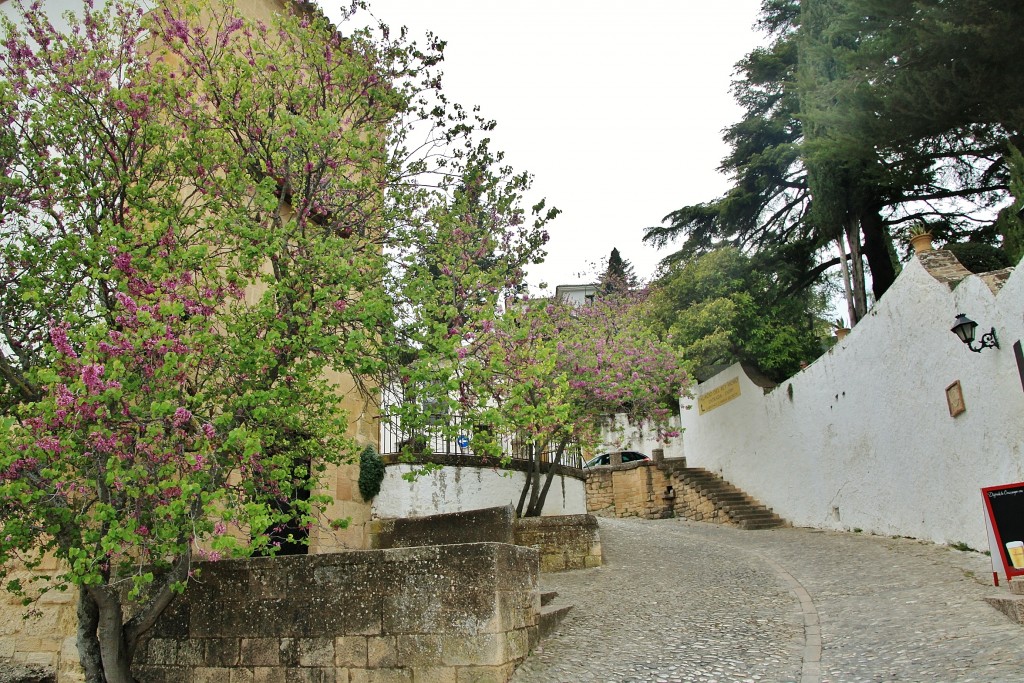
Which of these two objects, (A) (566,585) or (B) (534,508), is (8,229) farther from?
(B) (534,508)

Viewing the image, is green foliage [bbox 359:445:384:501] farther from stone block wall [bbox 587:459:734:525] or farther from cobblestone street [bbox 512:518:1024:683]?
stone block wall [bbox 587:459:734:525]

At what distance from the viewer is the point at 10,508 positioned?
5.74 m

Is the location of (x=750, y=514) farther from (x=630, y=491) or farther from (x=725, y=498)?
(x=630, y=491)

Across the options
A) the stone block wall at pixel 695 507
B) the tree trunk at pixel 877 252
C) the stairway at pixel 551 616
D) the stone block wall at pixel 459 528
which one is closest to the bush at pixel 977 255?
the tree trunk at pixel 877 252

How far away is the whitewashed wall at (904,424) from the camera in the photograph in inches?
336

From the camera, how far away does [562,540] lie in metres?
10.5

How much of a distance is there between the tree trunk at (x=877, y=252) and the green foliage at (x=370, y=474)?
469 inches

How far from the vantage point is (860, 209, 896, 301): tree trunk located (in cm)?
1663

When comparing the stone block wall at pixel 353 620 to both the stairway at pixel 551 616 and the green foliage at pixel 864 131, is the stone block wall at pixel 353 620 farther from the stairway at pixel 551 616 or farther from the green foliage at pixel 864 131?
the green foliage at pixel 864 131

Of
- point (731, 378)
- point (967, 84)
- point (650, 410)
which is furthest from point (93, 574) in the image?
point (731, 378)

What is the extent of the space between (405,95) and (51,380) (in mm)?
4699

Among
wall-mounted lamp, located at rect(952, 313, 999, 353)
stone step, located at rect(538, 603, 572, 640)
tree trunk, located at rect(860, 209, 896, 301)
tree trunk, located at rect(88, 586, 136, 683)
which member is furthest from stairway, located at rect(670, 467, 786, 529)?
tree trunk, located at rect(88, 586, 136, 683)

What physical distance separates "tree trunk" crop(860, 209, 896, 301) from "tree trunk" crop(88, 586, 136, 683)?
15.9 meters

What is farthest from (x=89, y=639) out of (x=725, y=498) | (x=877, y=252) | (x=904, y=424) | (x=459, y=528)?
(x=877, y=252)
